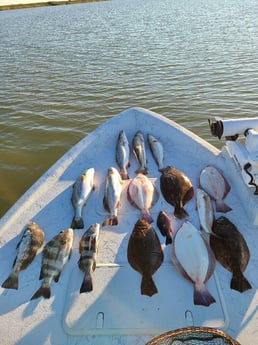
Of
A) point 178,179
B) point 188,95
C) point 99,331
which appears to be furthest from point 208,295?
point 188,95

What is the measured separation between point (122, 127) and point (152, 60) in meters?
10.4

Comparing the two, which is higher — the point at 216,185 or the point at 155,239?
the point at 216,185

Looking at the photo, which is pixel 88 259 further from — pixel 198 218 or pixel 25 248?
pixel 198 218

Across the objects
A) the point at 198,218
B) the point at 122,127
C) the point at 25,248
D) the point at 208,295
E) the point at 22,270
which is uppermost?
the point at 122,127

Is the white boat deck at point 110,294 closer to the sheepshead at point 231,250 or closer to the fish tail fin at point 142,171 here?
the sheepshead at point 231,250

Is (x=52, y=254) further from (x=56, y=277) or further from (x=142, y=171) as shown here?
(x=142, y=171)

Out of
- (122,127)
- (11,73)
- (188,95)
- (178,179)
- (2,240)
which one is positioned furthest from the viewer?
(11,73)

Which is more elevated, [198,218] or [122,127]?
[122,127]

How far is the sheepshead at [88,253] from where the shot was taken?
10.1ft

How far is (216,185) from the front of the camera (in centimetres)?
413

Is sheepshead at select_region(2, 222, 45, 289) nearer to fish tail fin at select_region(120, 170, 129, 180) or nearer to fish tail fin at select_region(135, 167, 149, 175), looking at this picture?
fish tail fin at select_region(120, 170, 129, 180)

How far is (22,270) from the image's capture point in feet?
10.8

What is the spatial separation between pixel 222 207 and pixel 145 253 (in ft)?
3.76

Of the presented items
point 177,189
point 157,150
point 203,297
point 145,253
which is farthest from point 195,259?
point 157,150
